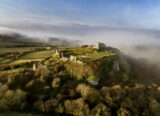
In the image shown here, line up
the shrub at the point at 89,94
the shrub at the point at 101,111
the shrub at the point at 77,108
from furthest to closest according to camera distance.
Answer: the shrub at the point at 89,94 < the shrub at the point at 77,108 < the shrub at the point at 101,111

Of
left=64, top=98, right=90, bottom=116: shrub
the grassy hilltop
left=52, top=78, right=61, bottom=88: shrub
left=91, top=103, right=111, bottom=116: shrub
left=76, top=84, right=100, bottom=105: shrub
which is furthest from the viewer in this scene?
left=52, top=78, right=61, bottom=88: shrub

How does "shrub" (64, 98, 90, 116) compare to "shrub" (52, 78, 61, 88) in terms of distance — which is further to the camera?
"shrub" (52, 78, 61, 88)

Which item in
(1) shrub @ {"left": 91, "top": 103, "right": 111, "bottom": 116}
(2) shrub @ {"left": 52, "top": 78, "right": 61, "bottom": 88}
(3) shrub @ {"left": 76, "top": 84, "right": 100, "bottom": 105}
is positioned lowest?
(1) shrub @ {"left": 91, "top": 103, "right": 111, "bottom": 116}

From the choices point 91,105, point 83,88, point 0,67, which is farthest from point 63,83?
point 0,67

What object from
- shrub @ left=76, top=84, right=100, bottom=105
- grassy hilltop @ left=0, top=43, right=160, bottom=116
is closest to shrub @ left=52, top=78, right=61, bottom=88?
grassy hilltop @ left=0, top=43, right=160, bottom=116

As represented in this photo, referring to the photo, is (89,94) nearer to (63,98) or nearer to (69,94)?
(69,94)

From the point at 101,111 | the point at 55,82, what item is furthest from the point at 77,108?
the point at 55,82

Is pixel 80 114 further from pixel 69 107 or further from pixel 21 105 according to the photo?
pixel 21 105

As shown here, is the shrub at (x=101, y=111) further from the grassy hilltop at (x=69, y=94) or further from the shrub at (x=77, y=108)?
the shrub at (x=77, y=108)

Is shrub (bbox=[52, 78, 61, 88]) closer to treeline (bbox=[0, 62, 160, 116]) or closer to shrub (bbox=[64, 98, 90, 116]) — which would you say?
treeline (bbox=[0, 62, 160, 116])

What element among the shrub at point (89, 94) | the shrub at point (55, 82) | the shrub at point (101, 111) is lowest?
the shrub at point (101, 111)

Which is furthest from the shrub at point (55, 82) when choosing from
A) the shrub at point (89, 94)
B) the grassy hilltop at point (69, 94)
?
the shrub at point (89, 94)
